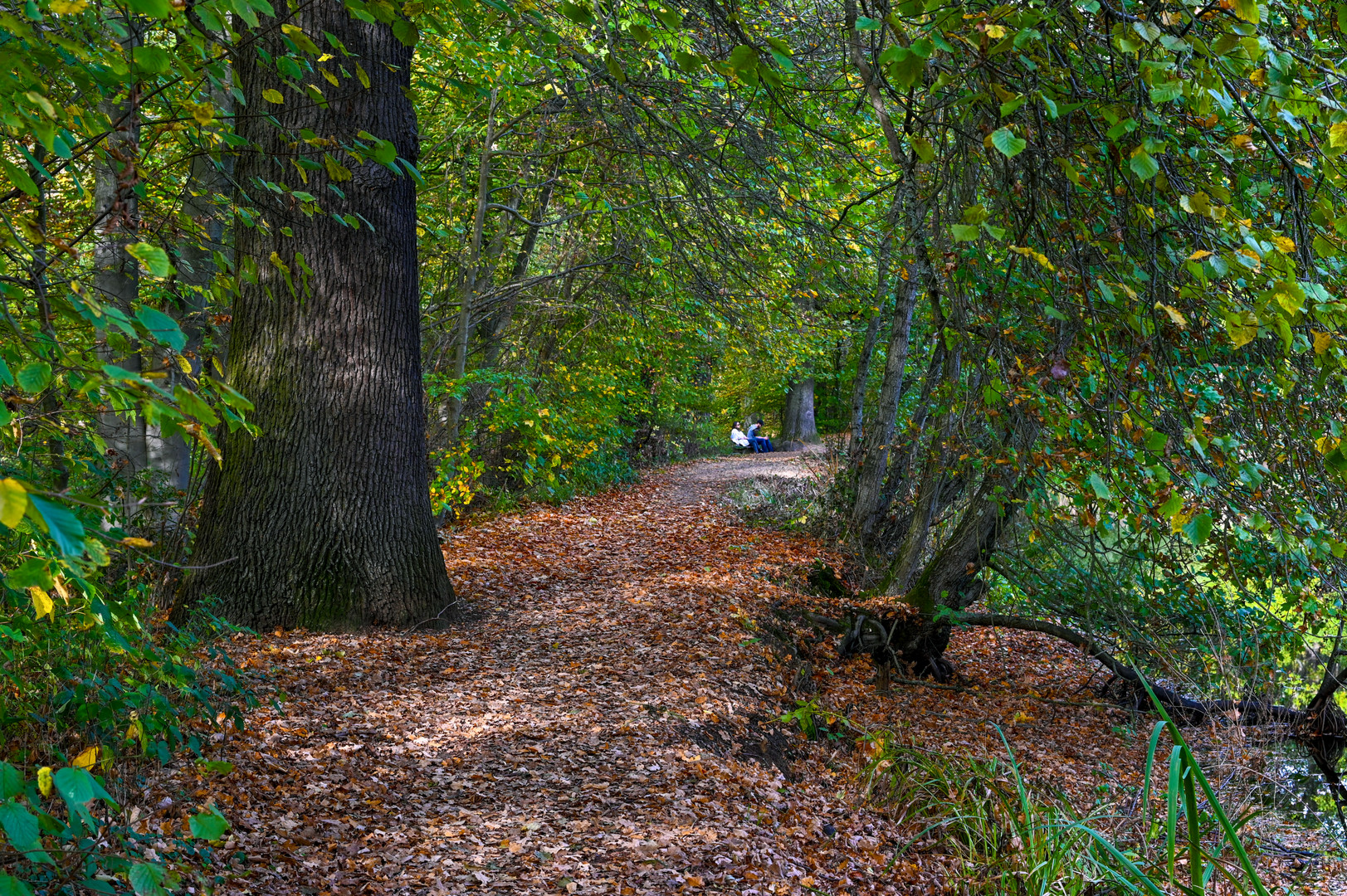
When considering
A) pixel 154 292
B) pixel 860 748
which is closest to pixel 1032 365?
pixel 860 748

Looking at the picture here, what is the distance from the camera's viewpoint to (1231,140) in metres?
2.85

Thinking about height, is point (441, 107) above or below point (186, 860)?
above

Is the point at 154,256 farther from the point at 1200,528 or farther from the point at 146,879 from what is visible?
the point at 1200,528

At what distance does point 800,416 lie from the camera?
26062mm

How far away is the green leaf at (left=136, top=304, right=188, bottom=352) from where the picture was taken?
1.70 m

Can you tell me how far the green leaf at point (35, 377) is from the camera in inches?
73.2

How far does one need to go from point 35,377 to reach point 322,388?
162 inches

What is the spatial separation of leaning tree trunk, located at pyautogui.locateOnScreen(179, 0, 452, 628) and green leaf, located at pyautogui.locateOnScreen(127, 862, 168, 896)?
13.2ft

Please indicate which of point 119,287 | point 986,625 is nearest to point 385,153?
point 119,287

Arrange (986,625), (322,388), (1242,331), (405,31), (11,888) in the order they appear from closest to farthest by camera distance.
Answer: (11,888) < (1242,331) < (405,31) < (322,388) < (986,625)

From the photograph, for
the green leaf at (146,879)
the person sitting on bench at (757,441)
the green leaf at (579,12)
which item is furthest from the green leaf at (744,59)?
the person sitting on bench at (757,441)

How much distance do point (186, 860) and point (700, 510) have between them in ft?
33.7

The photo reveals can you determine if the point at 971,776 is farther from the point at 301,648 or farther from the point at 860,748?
the point at 301,648

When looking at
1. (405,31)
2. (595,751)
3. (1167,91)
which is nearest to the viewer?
(1167,91)
